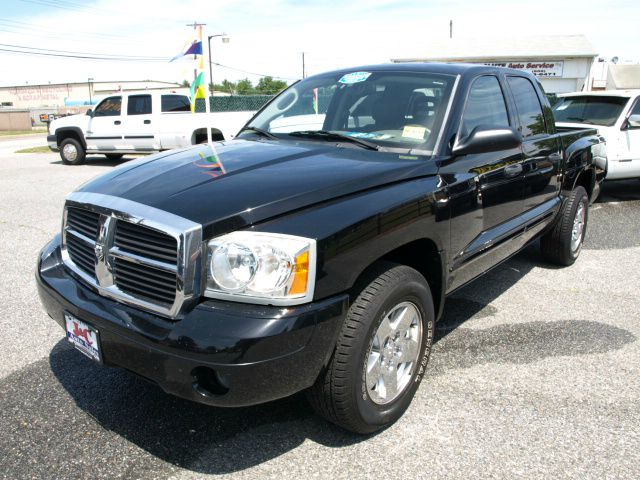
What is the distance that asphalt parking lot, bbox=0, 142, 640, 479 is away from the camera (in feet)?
8.20

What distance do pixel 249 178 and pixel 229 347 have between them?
0.88 metres

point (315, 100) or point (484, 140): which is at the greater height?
point (315, 100)

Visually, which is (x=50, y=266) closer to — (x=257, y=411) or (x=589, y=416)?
(x=257, y=411)

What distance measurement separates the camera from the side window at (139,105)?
14.3 m

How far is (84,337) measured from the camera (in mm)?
2568

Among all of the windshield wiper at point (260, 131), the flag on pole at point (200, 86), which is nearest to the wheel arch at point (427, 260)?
the windshield wiper at point (260, 131)

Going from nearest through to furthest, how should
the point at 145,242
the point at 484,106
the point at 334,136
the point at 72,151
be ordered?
1. the point at 145,242
2. the point at 334,136
3. the point at 484,106
4. the point at 72,151

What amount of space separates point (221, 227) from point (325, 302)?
525 mm

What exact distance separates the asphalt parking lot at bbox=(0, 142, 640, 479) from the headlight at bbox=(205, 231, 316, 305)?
87 cm

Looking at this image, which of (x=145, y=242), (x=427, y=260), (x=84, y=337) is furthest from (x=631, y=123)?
(x=84, y=337)

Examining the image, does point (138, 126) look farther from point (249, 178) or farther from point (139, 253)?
point (139, 253)

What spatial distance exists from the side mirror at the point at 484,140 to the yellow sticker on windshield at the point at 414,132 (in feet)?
0.69

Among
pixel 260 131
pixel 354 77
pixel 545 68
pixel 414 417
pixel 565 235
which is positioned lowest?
pixel 414 417

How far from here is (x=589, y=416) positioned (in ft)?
9.45
